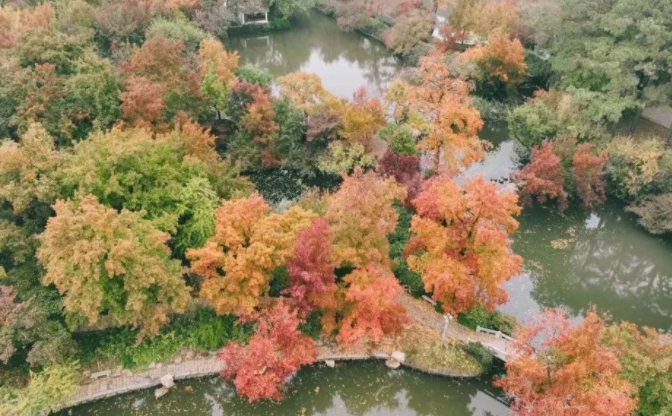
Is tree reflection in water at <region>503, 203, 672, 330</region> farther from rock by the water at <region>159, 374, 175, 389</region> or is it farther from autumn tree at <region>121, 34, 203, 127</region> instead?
autumn tree at <region>121, 34, 203, 127</region>

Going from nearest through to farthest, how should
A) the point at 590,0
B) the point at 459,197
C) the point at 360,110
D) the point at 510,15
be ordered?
the point at 459,197 < the point at 360,110 < the point at 590,0 < the point at 510,15

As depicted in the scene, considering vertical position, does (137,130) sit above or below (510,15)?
below

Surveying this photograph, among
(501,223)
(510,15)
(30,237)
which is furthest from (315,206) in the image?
(510,15)

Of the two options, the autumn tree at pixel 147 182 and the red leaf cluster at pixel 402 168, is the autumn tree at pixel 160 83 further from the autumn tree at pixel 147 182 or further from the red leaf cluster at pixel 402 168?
the red leaf cluster at pixel 402 168

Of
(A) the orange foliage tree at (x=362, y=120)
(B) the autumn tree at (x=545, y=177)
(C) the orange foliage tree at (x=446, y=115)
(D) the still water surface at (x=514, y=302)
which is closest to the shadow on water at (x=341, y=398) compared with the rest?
(D) the still water surface at (x=514, y=302)

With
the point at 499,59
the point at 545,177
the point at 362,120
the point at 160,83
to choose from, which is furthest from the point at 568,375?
the point at 499,59

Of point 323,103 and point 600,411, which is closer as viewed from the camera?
point 600,411

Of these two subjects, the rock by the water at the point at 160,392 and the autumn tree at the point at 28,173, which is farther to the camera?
the autumn tree at the point at 28,173

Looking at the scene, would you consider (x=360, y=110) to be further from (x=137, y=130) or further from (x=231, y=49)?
(x=231, y=49)
